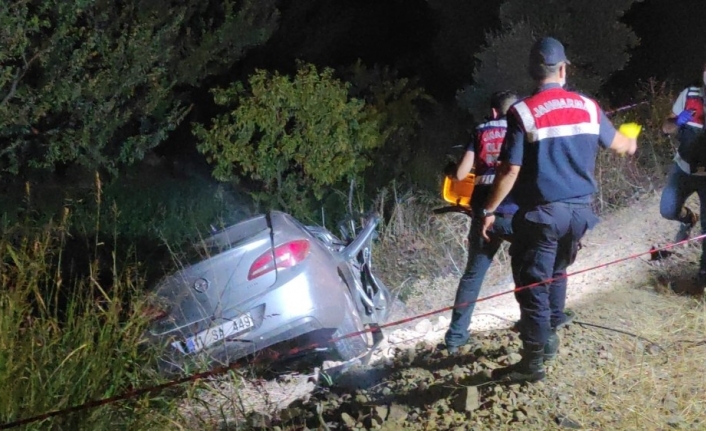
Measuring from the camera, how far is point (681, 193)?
17.9ft

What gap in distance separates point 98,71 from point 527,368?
15.7 ft

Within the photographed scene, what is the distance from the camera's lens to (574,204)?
3838 millimetres

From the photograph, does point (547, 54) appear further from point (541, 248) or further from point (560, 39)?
point (560, 39)

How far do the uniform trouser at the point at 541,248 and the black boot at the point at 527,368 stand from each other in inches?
1.7

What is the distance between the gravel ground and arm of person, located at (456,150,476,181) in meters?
1.06

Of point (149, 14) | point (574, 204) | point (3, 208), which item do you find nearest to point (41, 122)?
point (3, 208)

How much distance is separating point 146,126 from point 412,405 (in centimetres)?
481

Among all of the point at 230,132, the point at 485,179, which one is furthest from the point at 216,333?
the point at 230,132

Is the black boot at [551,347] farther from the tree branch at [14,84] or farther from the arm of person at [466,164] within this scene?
the tree branch at [14,84]

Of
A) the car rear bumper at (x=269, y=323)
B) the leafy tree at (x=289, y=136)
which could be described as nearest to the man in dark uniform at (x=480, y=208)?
the car rear bumper at (x=269, y=323)

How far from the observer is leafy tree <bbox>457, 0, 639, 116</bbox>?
8.00m

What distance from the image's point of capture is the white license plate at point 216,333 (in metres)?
4.49

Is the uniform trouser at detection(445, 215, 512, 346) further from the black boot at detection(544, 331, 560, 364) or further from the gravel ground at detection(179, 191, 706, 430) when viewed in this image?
the black boot at detection(544, 331, 560, 364)

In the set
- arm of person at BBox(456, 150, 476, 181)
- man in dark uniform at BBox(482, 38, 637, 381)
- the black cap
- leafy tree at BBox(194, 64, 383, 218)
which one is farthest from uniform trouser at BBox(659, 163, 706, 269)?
leafy tree at BBox(194, 64, 383, 218)
